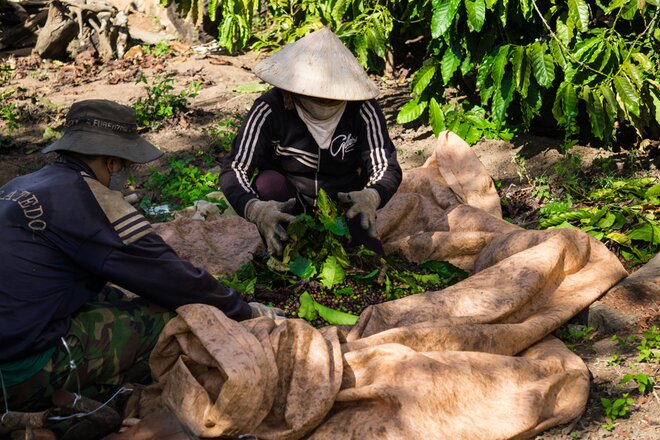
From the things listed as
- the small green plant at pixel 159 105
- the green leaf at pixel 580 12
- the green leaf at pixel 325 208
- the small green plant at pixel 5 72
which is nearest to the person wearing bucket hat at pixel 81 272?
the green leaf at pixel 325 208

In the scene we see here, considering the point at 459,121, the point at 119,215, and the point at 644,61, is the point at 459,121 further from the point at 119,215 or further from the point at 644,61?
the point at 119,215

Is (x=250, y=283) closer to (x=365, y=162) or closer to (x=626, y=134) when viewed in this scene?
(x=365, y=162)

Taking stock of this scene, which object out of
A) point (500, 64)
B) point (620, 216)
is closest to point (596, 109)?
point (500, 64)

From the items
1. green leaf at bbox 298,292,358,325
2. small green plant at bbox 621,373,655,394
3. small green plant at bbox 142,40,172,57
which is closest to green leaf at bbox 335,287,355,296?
green leaf at bbox 298,292,358,325

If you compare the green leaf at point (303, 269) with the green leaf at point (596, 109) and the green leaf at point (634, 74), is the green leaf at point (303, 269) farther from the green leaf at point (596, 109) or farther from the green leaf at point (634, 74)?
the green leaf at point (634, 74)

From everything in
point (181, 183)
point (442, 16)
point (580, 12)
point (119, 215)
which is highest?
point (580, 12)

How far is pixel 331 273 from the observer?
11.1 ft

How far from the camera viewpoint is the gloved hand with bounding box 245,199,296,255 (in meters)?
3.40

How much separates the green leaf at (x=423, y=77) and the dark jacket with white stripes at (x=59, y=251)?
330 centimetres

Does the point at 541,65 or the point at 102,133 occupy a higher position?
the point at 102,133

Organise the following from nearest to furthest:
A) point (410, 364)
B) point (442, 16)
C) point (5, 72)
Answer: point (410, 364)
point (442, 16)
point (5, 72)

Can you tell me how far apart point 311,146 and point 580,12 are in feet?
6.35

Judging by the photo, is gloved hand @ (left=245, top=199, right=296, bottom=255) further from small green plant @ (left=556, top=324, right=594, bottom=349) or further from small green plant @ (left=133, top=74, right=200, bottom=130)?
small green plant @ (left=133, top=74, right=200, bottom=130)

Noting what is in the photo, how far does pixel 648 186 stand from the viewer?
4.68m
